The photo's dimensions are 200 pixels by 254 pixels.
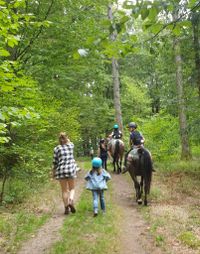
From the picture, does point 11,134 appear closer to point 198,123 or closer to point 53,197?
point 53,197

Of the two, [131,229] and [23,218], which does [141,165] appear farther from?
[23,218]

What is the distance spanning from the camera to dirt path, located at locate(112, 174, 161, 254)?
749 cm

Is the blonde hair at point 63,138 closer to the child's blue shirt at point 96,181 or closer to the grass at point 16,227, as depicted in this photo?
the child's blue shirt at point 96,181

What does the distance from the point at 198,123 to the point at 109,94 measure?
104ft

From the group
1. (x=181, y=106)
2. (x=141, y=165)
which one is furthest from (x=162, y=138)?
(x=141, y=165)

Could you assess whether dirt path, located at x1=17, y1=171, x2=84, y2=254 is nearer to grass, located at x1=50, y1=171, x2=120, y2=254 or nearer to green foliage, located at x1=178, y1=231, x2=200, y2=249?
grass, located at x1=50, y1=171, x2=120, y2=254

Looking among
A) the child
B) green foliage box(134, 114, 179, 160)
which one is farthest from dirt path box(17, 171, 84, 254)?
green foliage box(134, 114, 179, 160)

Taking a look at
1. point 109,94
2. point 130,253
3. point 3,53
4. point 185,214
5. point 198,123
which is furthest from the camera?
point 109,94

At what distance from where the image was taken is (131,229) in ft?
29.3

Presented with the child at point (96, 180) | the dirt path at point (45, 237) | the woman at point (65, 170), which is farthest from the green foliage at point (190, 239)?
the woman at point (65, 170)

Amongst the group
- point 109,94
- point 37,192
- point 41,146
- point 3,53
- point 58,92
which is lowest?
point 37,192

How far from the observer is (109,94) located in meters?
46.9

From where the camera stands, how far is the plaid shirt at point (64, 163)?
10.3 m

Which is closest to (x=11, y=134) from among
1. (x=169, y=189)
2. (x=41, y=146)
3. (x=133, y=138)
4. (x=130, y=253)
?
(x=41, y=146)
